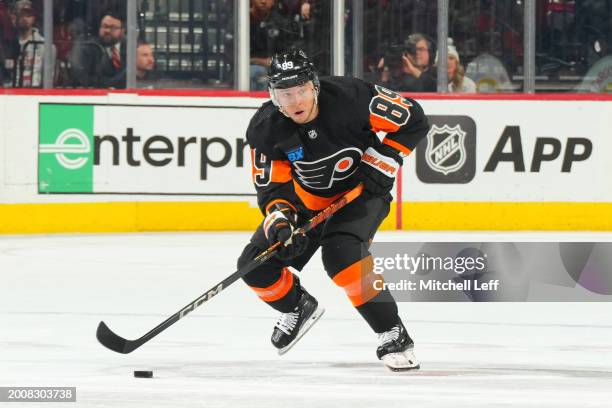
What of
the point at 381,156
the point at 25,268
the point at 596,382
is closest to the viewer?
the point at 596,382

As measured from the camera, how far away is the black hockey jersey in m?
4.88

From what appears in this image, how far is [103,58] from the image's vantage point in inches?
424

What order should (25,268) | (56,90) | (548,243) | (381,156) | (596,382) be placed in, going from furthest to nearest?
(56,90) < (548,243) < (25,268) < (381,156) < (596,382)

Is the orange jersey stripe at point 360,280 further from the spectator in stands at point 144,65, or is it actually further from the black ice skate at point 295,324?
the spectator in stands at point 144,65

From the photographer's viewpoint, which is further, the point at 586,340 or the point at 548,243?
the point at 548,243

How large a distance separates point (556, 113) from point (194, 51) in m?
2.74

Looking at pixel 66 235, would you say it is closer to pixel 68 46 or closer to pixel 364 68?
pixel 68 46

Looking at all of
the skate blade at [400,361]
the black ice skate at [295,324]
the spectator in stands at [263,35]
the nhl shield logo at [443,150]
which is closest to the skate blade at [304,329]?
the black ice skate at [295,324]

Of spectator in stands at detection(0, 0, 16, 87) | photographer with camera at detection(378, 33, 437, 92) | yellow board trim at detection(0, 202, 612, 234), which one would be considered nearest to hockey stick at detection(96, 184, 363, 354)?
yellow board trim at detection(0, 202, 612, 234)

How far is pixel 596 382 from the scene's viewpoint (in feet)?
14.7

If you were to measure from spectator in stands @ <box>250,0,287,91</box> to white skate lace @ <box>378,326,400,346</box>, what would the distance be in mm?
6448

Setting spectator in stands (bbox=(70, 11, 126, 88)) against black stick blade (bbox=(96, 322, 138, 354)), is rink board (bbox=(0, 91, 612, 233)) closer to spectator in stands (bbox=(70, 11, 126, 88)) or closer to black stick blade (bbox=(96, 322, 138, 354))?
spectator in stands (bbox=(70, 11, 126, 88))

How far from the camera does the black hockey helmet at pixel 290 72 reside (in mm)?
4738

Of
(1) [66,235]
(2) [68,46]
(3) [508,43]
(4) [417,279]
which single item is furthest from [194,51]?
(4) [417,279]
